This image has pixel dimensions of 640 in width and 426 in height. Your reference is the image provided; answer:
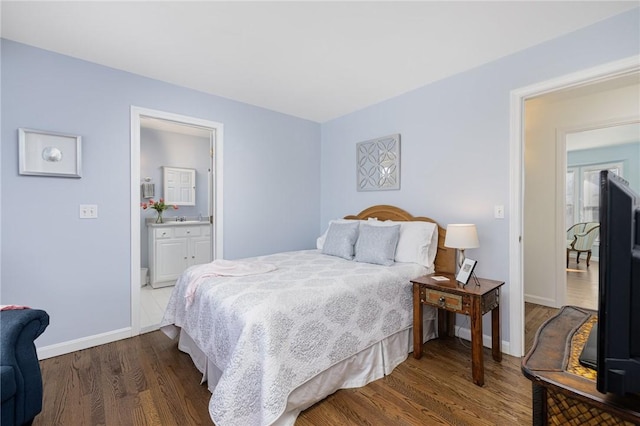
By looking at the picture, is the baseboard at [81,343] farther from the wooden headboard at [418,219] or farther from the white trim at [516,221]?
the white trim at [516,221]

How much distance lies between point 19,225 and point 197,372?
177 centimetres

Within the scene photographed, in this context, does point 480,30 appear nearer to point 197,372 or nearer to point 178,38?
point 178,38

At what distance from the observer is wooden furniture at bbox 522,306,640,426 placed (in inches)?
26.8

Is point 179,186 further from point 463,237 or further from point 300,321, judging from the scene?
point 463,237

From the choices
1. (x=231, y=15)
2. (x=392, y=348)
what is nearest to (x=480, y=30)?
(x=231, y=15)

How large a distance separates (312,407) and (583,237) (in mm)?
6334

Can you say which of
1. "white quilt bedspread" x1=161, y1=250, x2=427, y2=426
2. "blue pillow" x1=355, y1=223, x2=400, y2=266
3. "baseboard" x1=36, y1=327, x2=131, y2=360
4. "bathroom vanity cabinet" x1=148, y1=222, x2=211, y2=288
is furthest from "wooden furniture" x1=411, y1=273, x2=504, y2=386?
"bathroom vanity cabinet" x1=148, y1=222, x2=211, y2=288

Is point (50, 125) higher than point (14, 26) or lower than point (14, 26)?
lower

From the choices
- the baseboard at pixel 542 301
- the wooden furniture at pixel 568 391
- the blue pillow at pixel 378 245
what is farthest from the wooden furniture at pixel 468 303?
the baseboard at pixel 542 301

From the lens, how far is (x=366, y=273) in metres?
2.25

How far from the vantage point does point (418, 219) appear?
2982 mm

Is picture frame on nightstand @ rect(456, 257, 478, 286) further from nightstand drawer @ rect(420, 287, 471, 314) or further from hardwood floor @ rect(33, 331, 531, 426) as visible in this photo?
hardwood floor @ rect(33, 331, 531, 426)

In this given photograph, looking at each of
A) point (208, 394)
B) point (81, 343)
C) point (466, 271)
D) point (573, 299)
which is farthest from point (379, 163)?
point (81, 343)

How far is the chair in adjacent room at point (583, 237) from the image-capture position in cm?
548
